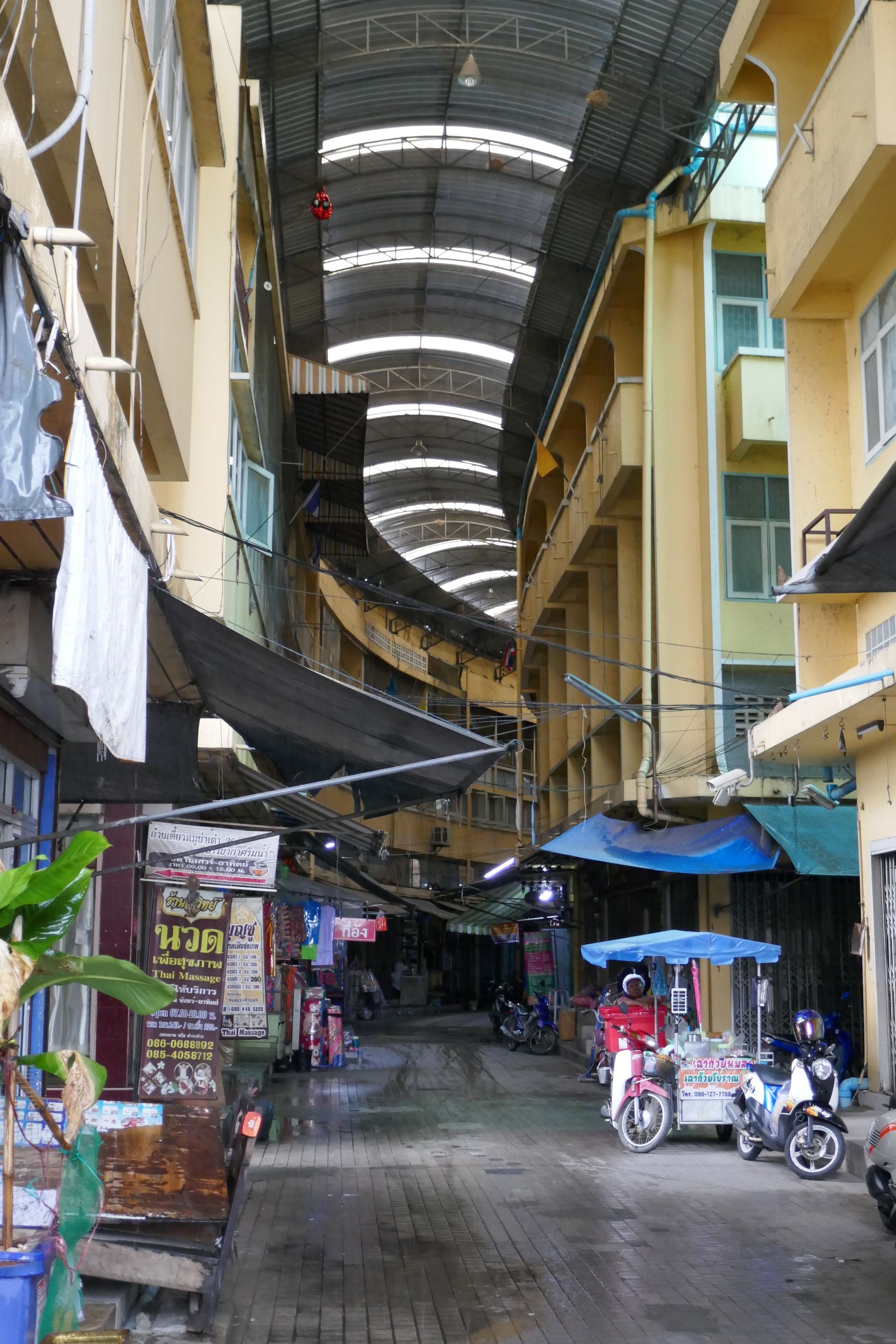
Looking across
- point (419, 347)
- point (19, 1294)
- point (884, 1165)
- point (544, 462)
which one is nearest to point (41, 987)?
point (19, 1294)

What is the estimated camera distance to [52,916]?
4711 millimetres

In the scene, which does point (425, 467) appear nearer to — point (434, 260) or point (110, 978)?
point (434, 260)

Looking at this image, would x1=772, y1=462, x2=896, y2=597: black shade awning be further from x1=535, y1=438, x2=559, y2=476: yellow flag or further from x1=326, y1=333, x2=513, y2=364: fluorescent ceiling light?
x1=326, y1=333, x2=513, y2=364: fluorescent ceiling light

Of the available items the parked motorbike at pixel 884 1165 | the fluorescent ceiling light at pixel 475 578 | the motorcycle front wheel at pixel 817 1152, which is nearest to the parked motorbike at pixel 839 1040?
the motorcycle front wheel at pixel 817 1152

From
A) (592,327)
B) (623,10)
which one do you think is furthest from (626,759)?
(623,10)

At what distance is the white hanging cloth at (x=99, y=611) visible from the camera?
4.30 m

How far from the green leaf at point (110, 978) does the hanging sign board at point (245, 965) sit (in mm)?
9890

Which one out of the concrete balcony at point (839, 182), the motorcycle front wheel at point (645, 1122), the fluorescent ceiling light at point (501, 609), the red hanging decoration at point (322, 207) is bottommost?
the motorcycle front wheel at point (645, 1122)

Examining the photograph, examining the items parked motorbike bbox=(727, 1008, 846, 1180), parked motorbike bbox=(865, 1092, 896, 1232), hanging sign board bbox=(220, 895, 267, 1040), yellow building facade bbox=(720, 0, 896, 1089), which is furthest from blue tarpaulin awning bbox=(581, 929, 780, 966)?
parked motorbike bbox=(865, 1092, 896, 1232)

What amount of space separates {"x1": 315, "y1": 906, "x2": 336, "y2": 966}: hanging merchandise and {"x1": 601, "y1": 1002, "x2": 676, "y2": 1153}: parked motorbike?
790 centimetres

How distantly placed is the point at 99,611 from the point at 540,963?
1076 inches

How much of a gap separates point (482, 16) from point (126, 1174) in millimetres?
18136

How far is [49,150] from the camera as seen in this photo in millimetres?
6301

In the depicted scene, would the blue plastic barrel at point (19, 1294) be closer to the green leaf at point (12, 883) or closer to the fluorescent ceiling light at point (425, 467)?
the green leaf at point (12, 883)
